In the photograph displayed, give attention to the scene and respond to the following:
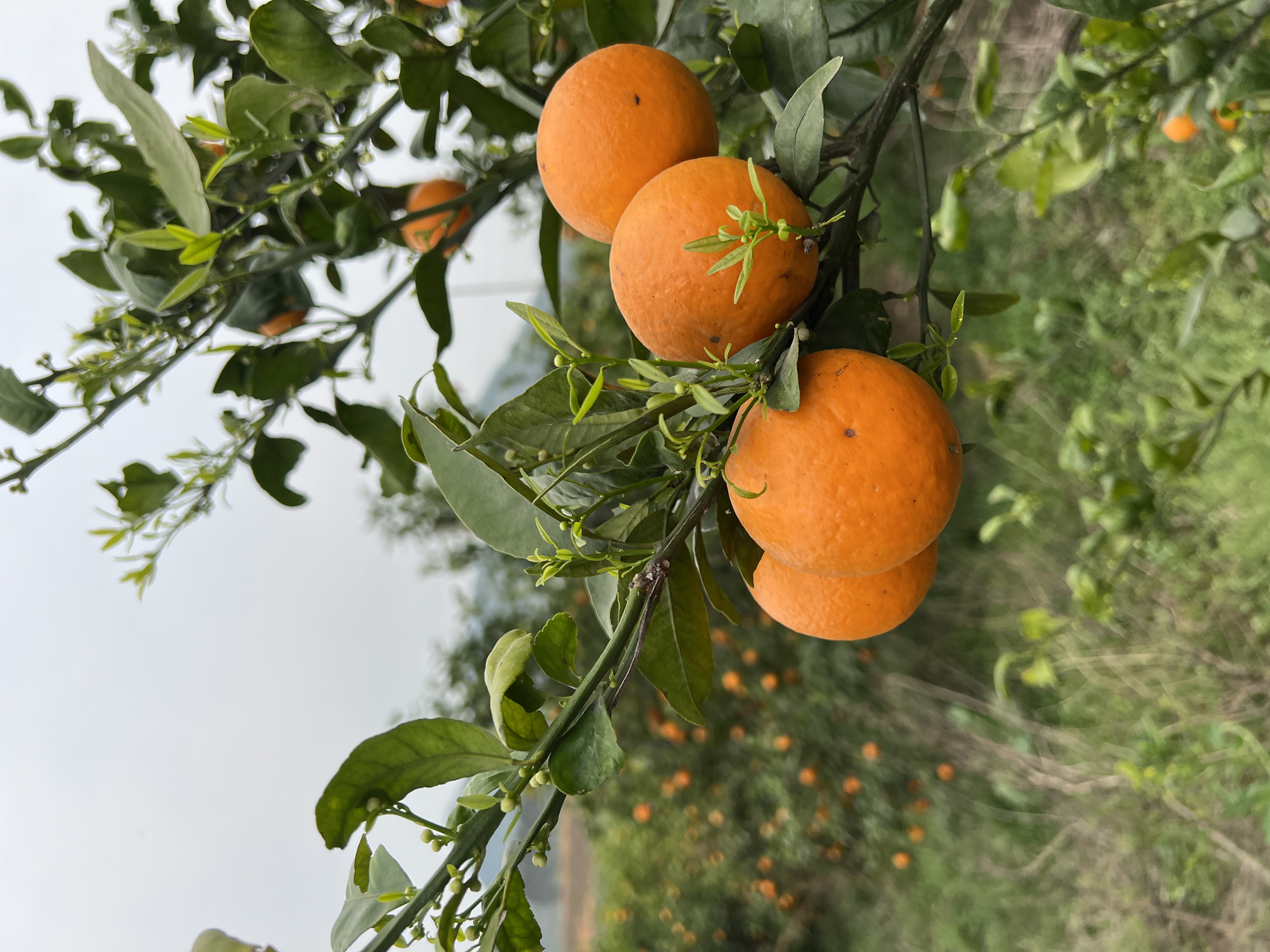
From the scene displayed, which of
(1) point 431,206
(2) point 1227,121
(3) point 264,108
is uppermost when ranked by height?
(3) point 264,108

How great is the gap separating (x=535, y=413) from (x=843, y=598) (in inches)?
6.3

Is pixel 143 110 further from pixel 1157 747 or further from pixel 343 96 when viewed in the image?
pixel 1157 747

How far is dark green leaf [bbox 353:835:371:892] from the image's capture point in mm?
270

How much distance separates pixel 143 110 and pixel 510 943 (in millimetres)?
379

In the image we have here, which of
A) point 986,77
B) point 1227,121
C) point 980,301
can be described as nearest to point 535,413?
point 980,301

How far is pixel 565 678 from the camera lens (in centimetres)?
31

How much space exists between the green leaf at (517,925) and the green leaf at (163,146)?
33 centimetres

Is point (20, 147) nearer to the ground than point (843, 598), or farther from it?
farther from it

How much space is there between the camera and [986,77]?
0.57 meters

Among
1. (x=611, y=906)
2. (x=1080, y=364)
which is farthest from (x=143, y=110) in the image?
(x=611, y=906)

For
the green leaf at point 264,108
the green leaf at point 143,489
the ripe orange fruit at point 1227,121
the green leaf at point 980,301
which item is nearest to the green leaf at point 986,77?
the ripe orange fruit at point 1227,121

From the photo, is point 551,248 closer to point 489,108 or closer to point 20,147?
point 489,108

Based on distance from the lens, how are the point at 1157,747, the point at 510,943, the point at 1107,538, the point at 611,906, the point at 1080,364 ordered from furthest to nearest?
the point at 611,906
the point at 1080,364
the point at 1157,747
the point at 1107,538
the point at 510,943

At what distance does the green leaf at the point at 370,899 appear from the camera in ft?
0.89
